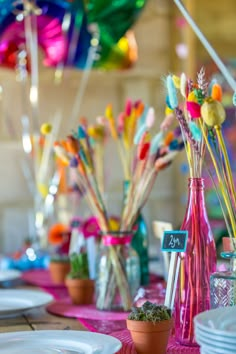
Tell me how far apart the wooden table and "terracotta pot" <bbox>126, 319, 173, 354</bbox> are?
0.77 ft

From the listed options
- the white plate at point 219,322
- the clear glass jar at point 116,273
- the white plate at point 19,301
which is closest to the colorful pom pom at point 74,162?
the clear glass jar at point 116,273

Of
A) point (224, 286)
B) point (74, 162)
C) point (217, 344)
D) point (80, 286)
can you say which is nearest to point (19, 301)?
point (80, 286)

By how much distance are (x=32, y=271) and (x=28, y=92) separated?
81 centimetres

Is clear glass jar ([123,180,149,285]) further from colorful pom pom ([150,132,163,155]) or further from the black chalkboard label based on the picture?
the black chalkboard label

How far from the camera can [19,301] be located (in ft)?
4.17

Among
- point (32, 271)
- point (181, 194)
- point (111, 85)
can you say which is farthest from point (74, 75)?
point (32, 271)

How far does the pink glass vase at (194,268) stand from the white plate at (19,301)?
0.33m

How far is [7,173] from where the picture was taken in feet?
7.84

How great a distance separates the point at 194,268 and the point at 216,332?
23cm

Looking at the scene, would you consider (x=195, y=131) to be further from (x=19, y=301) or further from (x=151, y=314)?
(x=19, y=301)

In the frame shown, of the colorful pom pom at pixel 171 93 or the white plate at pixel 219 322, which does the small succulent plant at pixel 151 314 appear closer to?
the white plate at pixel 219 322

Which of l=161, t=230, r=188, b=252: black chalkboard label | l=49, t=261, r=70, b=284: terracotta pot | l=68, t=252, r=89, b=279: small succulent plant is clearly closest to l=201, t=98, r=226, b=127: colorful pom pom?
l=161, t=230, r=188, b=252: black chalkboard label

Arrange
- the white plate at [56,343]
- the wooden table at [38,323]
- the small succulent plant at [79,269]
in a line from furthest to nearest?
1. the small succulent plant at [79,269]
2. the wooden table at [38,323]
3. the white plate at [56,343]

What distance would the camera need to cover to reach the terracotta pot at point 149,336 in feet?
2.89
